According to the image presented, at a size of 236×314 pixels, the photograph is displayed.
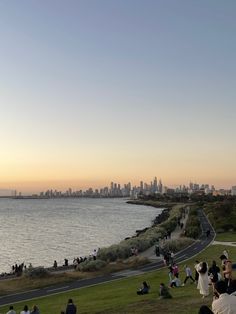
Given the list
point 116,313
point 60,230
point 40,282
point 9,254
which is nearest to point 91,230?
point 60,230

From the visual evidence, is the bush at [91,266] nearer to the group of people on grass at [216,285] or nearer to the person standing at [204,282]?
the group of people on grass at [216,285]

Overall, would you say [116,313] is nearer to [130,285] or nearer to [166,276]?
[130,285]

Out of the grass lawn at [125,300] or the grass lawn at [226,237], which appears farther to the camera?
the grass lawn at [226,237]

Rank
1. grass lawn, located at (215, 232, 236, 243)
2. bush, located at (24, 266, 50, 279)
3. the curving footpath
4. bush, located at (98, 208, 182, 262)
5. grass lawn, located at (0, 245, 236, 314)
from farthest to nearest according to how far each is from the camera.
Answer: grass lawn, located at (215, 232, 236, 243) → bush, located at (98, 208, 182, 262) → bush, located at (24, 266, 50, 279) → the curving footpath → grass lawn, located at (0, 245, 236, 314)

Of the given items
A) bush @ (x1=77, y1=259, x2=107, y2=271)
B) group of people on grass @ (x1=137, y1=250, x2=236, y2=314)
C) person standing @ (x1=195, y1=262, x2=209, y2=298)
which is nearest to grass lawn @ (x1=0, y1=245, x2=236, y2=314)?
person standing @ (x1=195, y1=262, x2=209, y2=298)

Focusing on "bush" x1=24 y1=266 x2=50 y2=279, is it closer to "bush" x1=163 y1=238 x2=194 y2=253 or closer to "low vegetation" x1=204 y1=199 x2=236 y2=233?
"bush" x1=163 y1=238 x2=194 y2=253

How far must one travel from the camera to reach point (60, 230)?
120625mm

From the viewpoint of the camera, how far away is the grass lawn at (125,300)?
20517 mm

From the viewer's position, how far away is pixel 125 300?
85.3 ft

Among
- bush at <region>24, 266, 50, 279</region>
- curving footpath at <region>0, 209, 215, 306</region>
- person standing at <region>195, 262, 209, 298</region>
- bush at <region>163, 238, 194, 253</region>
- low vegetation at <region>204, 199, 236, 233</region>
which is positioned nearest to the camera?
person standing at <region>195, 262, 209, 298</region>

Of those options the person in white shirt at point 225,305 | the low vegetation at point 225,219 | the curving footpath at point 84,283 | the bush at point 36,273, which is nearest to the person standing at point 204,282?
the person in white shirt at point 225,305

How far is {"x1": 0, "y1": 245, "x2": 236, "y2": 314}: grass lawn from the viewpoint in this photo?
67.3 feet

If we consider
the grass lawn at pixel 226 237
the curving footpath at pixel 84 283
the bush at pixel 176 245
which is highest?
the grass lawn at pixel 226 237

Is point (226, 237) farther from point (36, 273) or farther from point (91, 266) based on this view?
point (36, 273)
